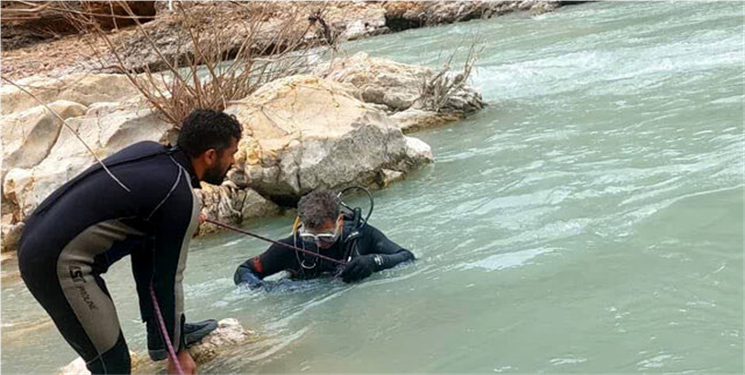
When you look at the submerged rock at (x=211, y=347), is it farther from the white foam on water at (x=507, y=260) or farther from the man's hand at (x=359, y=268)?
the white foam on water at (x=507, y=260)

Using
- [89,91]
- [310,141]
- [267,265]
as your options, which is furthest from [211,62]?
[267,265]

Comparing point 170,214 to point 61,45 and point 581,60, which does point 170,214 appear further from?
point 61,45

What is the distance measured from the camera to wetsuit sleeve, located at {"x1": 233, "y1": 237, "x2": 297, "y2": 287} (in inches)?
195

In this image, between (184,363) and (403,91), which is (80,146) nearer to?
(403,91)

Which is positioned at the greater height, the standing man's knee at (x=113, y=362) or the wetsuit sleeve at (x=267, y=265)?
the standing man's knee at (x=113, y=362)

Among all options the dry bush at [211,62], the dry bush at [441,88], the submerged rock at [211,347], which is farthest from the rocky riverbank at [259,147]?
the submerged rock at [211,347]

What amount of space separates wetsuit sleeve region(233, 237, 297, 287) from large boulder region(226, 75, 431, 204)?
1.90 meters

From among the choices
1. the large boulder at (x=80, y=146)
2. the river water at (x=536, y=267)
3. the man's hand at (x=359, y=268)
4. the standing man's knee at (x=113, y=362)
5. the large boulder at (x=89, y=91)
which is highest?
the large boulder at (x=89, y=91)

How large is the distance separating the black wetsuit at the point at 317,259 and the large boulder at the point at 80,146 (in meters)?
2.60

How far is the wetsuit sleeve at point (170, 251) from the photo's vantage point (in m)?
2.92

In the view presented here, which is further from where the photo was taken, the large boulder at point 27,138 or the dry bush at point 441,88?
the dry bush at point 441,88

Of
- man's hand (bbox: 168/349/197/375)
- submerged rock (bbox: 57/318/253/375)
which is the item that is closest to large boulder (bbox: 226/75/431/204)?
submerged rock (bbox: 57/318/253/375)

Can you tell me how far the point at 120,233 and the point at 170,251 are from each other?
19cm

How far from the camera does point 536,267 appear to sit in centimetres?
464
